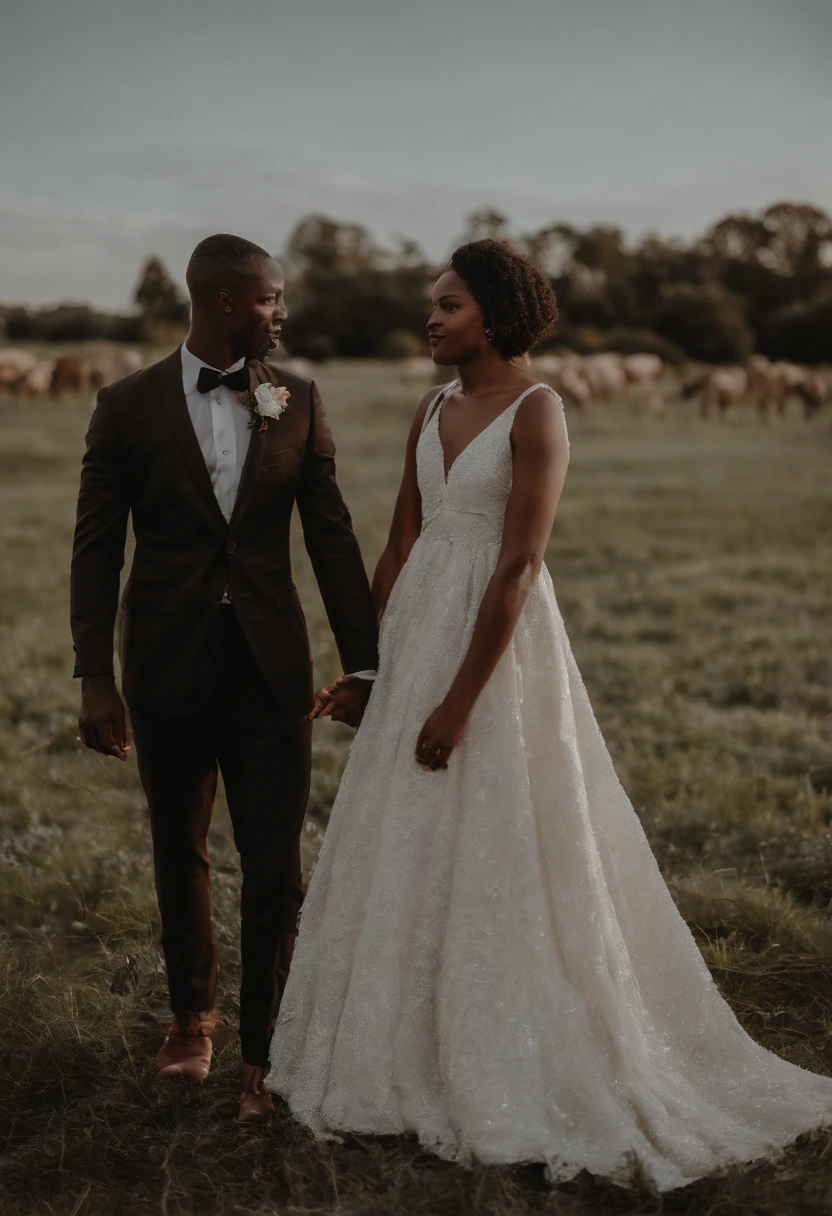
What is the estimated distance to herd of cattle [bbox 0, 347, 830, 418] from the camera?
29.4 meters

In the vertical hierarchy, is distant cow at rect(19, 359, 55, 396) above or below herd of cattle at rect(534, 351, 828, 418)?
below

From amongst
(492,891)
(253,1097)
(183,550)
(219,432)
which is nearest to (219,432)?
(219,432)

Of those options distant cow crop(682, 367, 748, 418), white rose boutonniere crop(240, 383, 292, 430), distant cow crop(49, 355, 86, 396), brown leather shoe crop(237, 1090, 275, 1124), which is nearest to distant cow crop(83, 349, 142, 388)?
distant cow crop(49, 355, 86, 396)

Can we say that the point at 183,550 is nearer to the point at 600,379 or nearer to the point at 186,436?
the point at 186,436

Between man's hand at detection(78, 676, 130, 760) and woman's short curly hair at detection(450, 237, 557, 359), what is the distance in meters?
1.54

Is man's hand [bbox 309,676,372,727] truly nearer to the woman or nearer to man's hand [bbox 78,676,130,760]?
the woman

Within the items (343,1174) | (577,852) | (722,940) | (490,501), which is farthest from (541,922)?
(722,940)

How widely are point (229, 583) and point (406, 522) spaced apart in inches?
23.8

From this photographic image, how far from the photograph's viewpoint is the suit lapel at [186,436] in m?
3.47

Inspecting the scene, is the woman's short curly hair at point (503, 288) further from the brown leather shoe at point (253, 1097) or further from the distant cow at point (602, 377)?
the distant cow at point (602, 377)

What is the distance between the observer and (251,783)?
12.1 ft

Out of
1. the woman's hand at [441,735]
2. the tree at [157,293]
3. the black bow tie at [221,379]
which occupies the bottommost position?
the woman's hand at [441,735]

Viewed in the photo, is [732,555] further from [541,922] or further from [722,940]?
[541,922]

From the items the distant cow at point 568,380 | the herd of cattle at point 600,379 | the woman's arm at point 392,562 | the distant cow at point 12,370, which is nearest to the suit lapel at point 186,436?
the woman's arm at point 392,562
